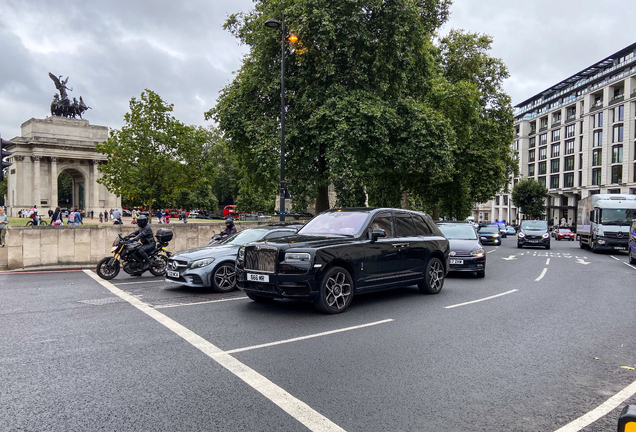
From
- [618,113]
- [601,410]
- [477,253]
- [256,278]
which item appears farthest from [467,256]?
[618,113]

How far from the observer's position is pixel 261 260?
25.6ft

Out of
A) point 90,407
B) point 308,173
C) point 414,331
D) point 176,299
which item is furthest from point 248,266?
point 308,173

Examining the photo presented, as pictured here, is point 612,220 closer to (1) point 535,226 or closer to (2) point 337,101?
(1) point 535,226

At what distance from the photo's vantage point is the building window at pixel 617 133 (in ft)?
204

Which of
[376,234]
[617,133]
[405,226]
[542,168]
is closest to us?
[376,234]

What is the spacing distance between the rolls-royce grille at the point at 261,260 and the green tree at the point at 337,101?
987 centimetres

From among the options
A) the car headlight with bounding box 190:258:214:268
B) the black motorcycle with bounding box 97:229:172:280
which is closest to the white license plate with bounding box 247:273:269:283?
the car headlight with bounding box 190:258:214:268

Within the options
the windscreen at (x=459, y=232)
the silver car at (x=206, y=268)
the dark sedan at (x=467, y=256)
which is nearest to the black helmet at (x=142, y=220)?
the silver car at (x=206, y=268)

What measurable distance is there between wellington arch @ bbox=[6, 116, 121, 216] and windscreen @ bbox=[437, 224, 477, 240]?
59.0 meters

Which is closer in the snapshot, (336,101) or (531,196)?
(336,101)

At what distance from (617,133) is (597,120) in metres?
6.06

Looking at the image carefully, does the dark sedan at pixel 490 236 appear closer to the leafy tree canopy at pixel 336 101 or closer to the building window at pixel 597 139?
the leafy tree canopy at pixel 336 101

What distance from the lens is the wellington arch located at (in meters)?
65.9

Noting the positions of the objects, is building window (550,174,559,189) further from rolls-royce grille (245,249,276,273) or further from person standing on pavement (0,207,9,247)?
rolls-royce grille (245,249,276,273)
